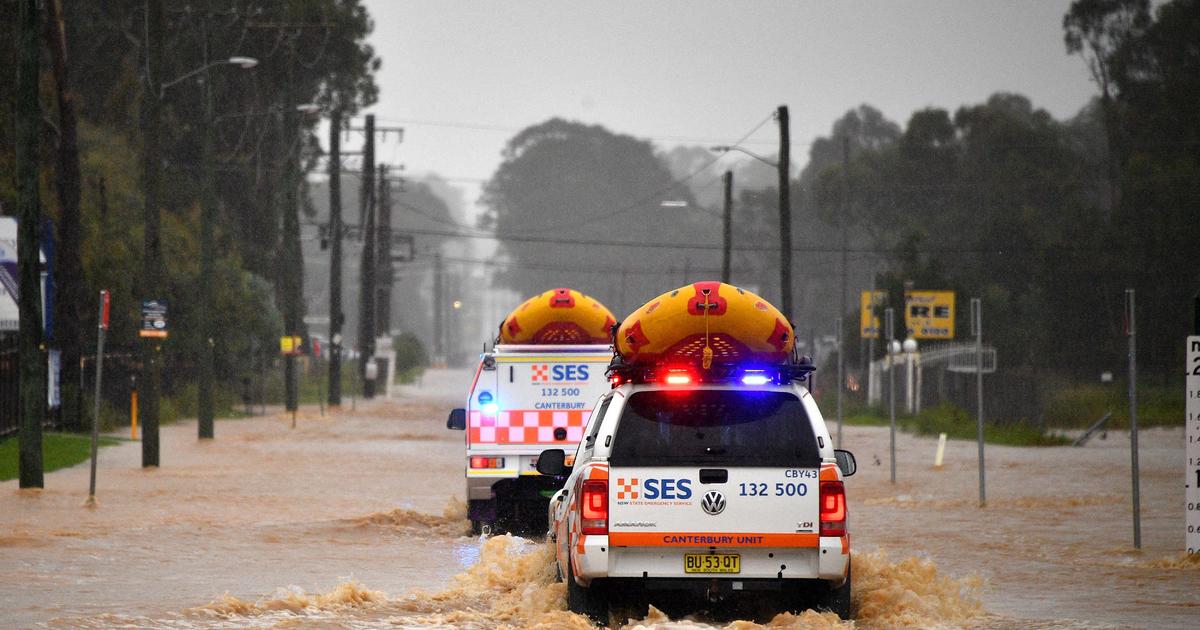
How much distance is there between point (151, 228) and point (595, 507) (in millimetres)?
18997

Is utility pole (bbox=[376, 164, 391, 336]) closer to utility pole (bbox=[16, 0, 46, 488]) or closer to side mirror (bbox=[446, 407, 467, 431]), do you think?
utility pole (bbox=[16, 0, 46, 488])

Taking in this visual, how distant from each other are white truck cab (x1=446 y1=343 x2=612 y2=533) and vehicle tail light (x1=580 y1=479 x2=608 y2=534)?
23.8 feet

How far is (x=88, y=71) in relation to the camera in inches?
2339

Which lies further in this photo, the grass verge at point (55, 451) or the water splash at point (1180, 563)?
the grass verge at point (55, 451)

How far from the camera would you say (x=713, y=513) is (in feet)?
34.3

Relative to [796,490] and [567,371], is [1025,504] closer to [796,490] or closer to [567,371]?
[567,371]

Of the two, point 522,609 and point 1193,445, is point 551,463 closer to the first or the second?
point 522,609

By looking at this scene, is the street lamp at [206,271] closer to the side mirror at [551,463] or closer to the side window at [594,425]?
the side mirror at [551,463]

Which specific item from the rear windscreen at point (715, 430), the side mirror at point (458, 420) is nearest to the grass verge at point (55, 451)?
the side mirror at point (458, 420)

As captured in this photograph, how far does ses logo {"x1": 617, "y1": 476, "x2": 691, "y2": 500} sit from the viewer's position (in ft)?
34.4

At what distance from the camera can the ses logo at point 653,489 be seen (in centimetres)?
1048

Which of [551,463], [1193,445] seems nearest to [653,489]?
[551,463]

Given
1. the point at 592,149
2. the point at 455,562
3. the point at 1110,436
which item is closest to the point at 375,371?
the point at 1110,436

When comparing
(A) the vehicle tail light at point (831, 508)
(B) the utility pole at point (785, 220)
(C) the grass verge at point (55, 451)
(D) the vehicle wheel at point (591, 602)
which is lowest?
(C) the grass verge at point (55, 451)
